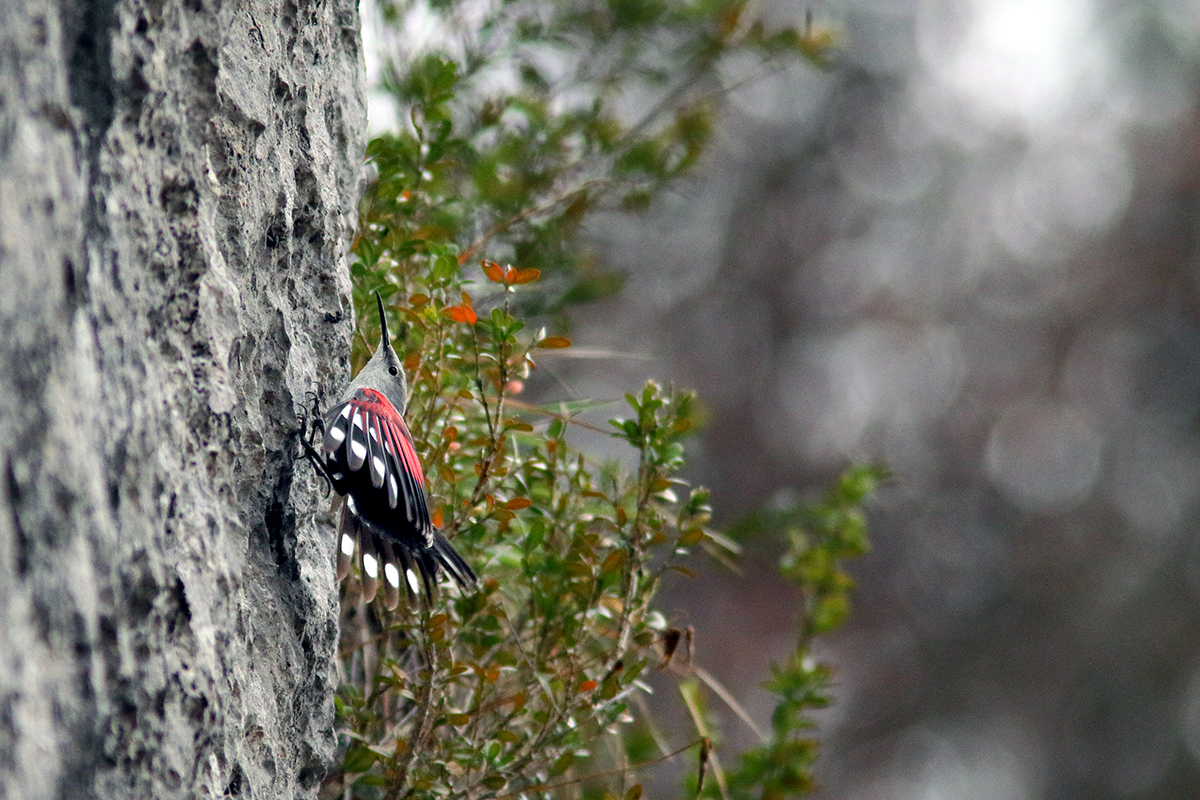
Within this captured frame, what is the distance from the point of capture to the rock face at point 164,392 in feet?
3.18

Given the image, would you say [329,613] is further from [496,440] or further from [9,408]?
[9,408]

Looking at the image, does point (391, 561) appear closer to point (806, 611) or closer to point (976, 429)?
point (806, 611)

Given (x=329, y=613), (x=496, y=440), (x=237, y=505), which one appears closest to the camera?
(x=237, y=505)

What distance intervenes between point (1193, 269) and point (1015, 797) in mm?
4937

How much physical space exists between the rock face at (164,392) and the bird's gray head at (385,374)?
86 millimetres

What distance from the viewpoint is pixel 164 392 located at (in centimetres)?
117

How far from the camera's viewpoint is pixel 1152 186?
29.1ft

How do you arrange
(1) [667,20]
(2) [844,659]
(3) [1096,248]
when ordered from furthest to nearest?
(3) [1096,248] → (2) [844,659] → (1) [667,20]

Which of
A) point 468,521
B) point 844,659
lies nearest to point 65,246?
point 468,521

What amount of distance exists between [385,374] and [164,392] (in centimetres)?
56

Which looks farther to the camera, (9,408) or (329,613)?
(329,613)

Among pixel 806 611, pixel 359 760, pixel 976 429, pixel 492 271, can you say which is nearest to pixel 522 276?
pixel 492 271

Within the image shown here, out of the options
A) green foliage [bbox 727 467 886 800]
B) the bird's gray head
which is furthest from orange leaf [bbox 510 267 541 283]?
green foliage [bbox 727 467 886 800]

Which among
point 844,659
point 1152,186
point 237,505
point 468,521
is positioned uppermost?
point 1152,186
